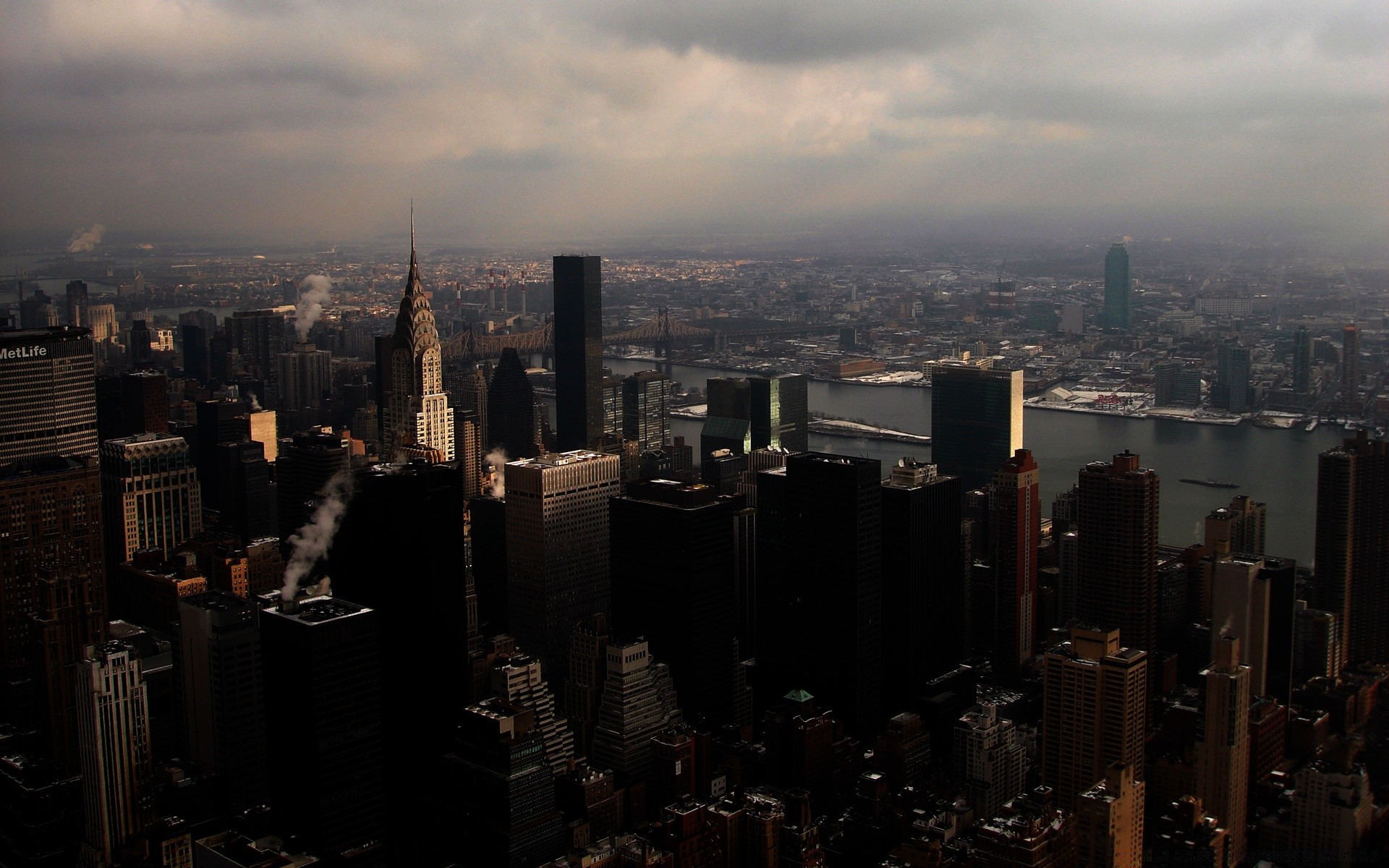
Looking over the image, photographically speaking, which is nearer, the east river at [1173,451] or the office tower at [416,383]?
the east river at [1173,451]

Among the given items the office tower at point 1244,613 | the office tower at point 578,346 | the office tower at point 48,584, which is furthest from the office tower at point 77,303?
the office tower at point 1244,613

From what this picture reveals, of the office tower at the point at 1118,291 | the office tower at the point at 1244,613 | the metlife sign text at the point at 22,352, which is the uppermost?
the office tower at the point at 1118,291

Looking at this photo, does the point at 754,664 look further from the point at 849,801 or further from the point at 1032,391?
the point at 1032,391

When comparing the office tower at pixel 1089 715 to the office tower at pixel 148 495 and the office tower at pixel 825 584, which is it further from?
the office tower at pixel 148 495

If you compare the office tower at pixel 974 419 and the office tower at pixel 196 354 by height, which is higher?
the office tower at pixel 196 354

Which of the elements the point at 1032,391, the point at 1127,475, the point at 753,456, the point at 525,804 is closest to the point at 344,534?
the point at 525,804

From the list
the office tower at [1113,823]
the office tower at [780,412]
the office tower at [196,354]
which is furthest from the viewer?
the office tower at [196,354]

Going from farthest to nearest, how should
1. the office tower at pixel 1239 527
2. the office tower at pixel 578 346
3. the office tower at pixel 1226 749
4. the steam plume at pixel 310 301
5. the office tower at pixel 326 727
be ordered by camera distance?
the office tower at pixel 578 346
the steam plume at pixel 310 301
the office tower at pixel 1239 527
the office tower at pixel 1226 749
the office tower at pixel 326 727

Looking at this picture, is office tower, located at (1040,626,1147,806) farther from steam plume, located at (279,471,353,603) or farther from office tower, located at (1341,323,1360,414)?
steam plume, located at (279,471,353,603)
